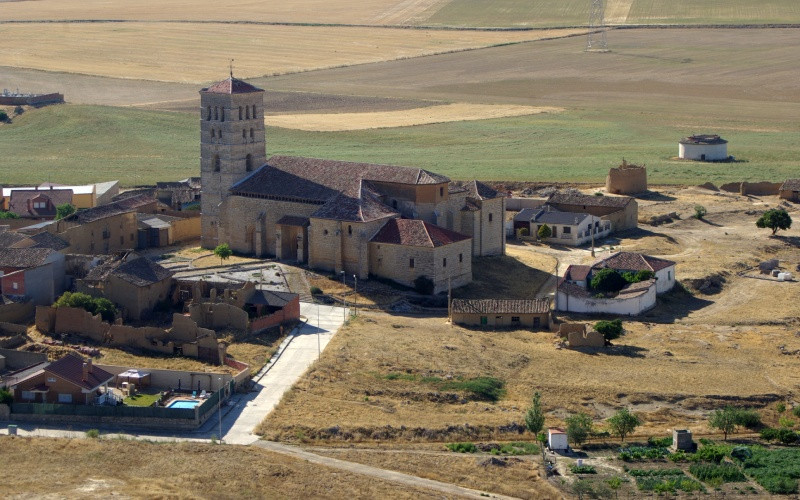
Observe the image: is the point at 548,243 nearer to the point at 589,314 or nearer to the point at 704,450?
the point at 589,314

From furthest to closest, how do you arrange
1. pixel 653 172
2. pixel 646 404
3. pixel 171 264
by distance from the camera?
→ pixel 653 172 < pixel 171 264 < pixel 646 404

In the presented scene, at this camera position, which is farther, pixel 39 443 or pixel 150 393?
pixel 150 393

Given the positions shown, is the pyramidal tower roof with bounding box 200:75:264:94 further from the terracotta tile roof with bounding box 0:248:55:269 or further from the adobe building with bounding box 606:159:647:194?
the adobe building with bounding box 606:159:647:194

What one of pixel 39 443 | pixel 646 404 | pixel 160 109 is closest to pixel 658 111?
pixel 160 109

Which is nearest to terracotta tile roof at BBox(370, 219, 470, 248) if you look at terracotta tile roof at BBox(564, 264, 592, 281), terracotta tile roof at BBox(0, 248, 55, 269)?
terracotta tile roof at BBox(564, 264, 592, 281)

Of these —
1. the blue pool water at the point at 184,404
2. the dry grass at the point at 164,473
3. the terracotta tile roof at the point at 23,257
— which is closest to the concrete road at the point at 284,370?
the blue pool water at the point at 184,404

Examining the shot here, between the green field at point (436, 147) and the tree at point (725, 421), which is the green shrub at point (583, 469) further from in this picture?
the green field at point (436, 147)
